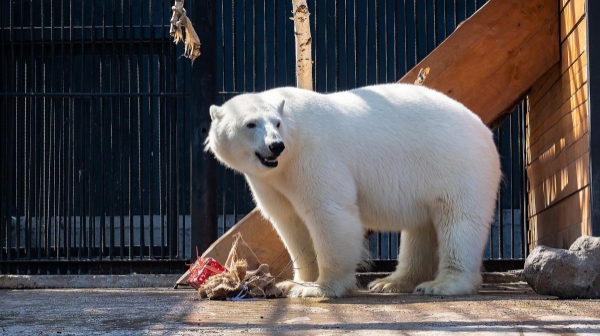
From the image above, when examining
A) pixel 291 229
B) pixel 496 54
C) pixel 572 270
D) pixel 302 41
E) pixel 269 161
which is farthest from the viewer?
→ pixel 302 41

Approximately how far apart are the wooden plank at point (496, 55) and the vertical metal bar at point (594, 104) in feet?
3.19

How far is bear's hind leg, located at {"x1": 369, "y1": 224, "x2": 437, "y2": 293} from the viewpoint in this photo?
253 inches

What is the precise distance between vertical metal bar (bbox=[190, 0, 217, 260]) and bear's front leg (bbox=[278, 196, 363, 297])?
6.59 ft

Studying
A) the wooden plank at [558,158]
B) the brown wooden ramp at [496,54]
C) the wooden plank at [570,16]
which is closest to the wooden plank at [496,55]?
the brown wooden ramp at [496,54]

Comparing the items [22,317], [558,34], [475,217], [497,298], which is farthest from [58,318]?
[558,34]

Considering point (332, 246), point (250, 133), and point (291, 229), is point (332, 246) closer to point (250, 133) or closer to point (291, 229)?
point (291, 229)

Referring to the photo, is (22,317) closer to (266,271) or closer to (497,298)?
(266,271)

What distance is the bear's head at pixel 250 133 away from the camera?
5430 millimetres

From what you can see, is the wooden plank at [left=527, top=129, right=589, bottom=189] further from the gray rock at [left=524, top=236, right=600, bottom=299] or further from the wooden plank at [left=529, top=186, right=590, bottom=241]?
the gray rock at [left=524, top=236, right=600, bottom=299]

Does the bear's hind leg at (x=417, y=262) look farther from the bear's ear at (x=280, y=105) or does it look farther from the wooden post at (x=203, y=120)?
the wooden post at (x=203, y=120)

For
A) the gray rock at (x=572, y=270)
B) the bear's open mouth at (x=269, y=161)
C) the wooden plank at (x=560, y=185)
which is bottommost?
the gray rock at (x=572, y=270)

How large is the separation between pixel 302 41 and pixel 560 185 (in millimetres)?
2158

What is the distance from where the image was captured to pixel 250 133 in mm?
5551

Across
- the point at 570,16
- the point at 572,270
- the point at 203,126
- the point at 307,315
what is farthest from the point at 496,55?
the point at 307,315
